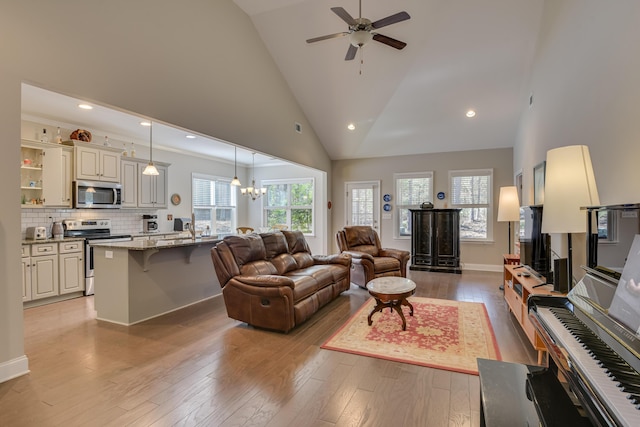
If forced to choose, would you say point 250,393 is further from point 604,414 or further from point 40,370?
point 604,414

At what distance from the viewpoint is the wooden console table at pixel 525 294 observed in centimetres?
269

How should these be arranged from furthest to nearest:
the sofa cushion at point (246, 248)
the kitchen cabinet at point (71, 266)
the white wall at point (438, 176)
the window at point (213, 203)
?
the window at point (213, 203), the white wall at point (438, 176), the kitchen cabinet at point (71, 266), the sofa cushion at point (246, 248)

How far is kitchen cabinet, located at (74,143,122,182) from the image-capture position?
16.7 ft

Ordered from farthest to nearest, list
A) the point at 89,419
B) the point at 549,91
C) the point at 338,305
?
the point at 338,305 < the point at 549,91 < the point at 89,419

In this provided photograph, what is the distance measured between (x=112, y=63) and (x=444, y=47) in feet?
13.9

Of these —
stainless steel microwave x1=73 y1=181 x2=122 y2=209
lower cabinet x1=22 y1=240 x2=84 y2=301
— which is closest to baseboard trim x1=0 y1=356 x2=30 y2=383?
lower cabinet x1=22 y1=240 x2=84 y2=301

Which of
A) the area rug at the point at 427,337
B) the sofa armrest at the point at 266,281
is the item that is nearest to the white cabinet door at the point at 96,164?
the sofa armrest at the point at 266,281

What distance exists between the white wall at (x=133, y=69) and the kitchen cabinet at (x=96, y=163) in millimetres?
2652

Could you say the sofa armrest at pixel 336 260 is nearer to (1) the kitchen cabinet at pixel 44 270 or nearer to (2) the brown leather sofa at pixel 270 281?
(2) the brown leather sofa at pixel 270 281

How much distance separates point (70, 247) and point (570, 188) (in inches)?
247

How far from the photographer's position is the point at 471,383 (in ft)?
7.91

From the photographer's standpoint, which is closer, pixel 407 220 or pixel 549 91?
pixel 549 91

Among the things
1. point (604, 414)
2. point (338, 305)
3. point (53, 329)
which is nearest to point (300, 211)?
point (338, 305)

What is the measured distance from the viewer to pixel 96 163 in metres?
5.35
